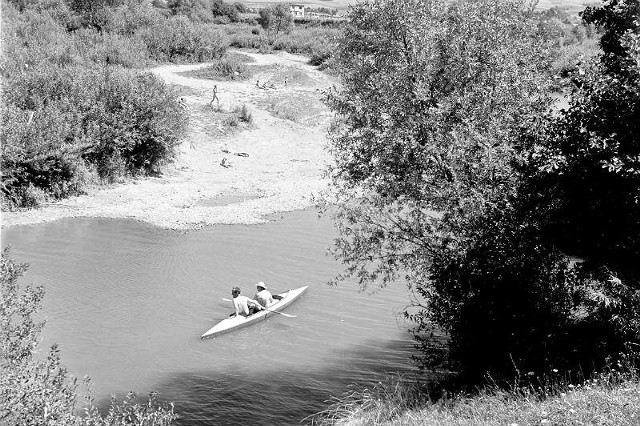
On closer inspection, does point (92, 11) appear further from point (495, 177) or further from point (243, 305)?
point (495, 177)

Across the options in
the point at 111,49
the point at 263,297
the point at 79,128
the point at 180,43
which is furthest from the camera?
the point at 180,43

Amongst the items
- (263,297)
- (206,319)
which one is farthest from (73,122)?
(263,297)

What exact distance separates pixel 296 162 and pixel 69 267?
19.9 metres

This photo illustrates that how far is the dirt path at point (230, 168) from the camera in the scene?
3067 centimetres

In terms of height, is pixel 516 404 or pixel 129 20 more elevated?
pixel 129 20

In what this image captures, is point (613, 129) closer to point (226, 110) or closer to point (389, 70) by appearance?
point (389, 70)

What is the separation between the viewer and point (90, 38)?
57406 millimetres

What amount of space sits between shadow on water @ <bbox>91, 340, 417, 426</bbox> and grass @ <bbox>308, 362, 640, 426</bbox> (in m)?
1.51

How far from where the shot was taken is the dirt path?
101 feet

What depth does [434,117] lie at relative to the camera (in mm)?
13766

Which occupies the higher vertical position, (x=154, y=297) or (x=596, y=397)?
(x=596, y=397)

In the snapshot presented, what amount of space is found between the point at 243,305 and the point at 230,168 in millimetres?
19920

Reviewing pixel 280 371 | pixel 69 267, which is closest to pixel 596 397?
pixel 280 371

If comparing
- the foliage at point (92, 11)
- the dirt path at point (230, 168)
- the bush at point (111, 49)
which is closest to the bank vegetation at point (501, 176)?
the dirt path at point (230, 168)
